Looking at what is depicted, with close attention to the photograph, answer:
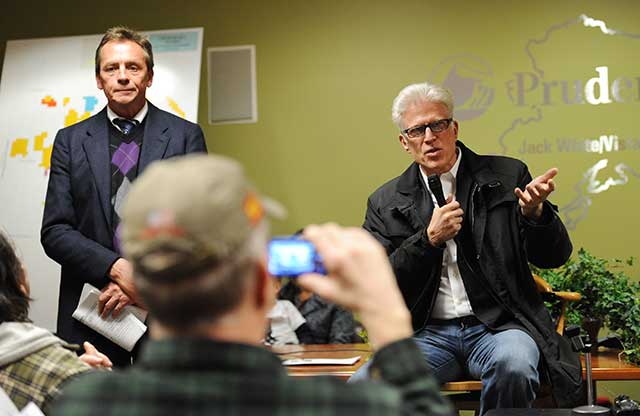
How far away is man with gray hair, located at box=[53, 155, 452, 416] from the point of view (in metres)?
1.00

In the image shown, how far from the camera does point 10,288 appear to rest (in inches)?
75.3

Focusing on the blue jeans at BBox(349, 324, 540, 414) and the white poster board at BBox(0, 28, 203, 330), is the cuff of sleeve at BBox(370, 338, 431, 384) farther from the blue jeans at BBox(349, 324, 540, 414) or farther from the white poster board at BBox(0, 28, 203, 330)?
the white poster board at BBox(0, 28, 203, 330)

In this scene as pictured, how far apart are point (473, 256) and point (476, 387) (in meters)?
0.47

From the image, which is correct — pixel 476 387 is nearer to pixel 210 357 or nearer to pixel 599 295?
pixel 599 295

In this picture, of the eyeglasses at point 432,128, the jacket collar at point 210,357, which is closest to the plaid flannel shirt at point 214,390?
the jacket collar at point 210,357

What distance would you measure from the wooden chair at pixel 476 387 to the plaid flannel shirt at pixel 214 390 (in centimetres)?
220

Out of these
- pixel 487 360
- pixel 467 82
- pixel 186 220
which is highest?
pixel 467 82

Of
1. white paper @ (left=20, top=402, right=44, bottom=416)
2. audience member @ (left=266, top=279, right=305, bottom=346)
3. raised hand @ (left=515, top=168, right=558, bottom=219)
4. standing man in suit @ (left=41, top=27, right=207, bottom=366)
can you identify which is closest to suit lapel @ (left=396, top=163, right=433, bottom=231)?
raised hand @ (left=515, top=168, right=558, bottom=219)

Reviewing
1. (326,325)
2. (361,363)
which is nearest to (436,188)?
(361,363)

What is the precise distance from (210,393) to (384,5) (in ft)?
15.6

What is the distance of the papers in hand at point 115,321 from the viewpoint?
2.94 metres

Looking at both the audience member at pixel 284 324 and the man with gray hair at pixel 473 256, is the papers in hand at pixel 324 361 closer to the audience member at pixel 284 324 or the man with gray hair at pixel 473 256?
the man with gray hair at pixel 473 256

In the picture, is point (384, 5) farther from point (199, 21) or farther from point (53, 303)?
point (53, 303)

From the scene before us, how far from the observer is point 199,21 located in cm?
567
